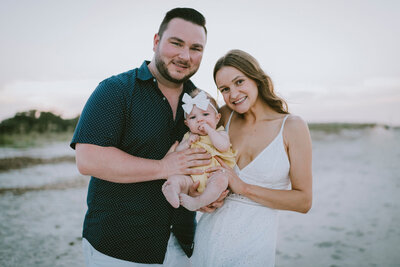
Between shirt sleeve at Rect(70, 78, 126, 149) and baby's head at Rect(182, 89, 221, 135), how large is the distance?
1.86 feet

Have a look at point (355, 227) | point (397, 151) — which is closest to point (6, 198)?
point (355, 227)

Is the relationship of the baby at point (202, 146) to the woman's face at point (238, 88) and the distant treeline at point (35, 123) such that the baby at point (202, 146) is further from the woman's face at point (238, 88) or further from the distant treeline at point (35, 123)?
the distant treeline at point (35, 123)

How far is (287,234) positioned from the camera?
6.44 metres

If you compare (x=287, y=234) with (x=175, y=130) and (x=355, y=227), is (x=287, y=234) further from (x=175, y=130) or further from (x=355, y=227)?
(x=175, y=130)

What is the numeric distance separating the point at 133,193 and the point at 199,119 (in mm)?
853

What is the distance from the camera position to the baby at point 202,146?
7.47ft

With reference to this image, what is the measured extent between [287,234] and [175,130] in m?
4.77

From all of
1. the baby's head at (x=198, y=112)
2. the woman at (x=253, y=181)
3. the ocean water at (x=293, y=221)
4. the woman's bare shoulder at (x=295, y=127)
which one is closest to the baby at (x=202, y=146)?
the baby's head at (x=198, y=112)

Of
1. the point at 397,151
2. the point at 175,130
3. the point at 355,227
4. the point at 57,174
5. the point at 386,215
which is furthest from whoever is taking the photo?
the point at 397,151

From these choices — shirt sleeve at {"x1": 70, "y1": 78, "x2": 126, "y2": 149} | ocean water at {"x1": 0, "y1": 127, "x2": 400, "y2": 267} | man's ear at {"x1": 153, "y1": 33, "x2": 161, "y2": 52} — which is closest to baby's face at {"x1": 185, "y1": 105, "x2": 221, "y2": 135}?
shirt sleeve at {"x1": 70, "y1": 78, "x2": 126, "y2": 149}

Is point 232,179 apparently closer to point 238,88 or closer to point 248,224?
point 248,224

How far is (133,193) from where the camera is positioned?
2.54 meters

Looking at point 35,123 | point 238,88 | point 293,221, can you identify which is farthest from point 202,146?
point 35,123

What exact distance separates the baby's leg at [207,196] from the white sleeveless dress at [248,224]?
333mm
